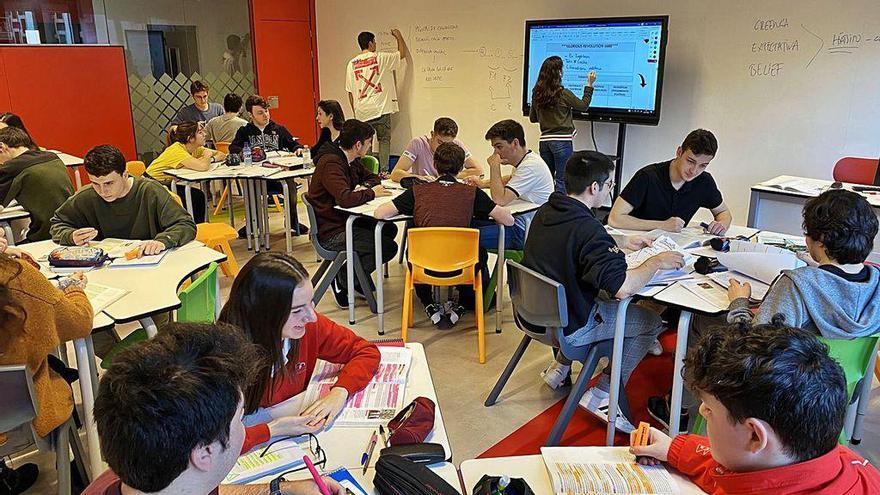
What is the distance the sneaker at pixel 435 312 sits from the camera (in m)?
4.05


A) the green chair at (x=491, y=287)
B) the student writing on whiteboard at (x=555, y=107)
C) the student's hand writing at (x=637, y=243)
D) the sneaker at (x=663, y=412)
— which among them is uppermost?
the student writing on whiteboard at (x=555, y=107)

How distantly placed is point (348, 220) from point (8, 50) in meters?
5.00

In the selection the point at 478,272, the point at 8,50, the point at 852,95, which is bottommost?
the point at 478,272

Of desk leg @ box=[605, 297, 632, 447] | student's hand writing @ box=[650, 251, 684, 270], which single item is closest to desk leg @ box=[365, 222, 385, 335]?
desk leg @ box=[605, 297, 632, 447]

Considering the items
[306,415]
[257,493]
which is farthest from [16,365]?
[257,493]

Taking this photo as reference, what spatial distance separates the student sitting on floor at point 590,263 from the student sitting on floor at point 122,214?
1.79m

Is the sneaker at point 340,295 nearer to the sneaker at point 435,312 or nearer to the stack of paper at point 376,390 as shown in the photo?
the sneaker at point 435,312

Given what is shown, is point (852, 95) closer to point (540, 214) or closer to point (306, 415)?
point (540, 214)

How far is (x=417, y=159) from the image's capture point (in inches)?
200

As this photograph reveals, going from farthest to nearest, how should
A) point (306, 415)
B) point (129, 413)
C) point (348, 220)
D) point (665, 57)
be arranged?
point (665, 57) → point (348, 220) → point (306, 415) → point (129, 413)

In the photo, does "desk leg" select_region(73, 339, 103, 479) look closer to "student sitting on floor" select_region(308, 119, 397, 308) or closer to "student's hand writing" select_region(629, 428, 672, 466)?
"student's hand writing" select_region(629, 428, 672, 466)

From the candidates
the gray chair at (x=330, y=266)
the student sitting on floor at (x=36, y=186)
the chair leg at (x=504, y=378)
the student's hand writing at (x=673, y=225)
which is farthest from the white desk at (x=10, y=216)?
the student's hand writing at (x=673, y=225)

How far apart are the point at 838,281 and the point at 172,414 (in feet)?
6.70

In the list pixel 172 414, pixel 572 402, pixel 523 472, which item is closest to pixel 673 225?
pixel 572 402
